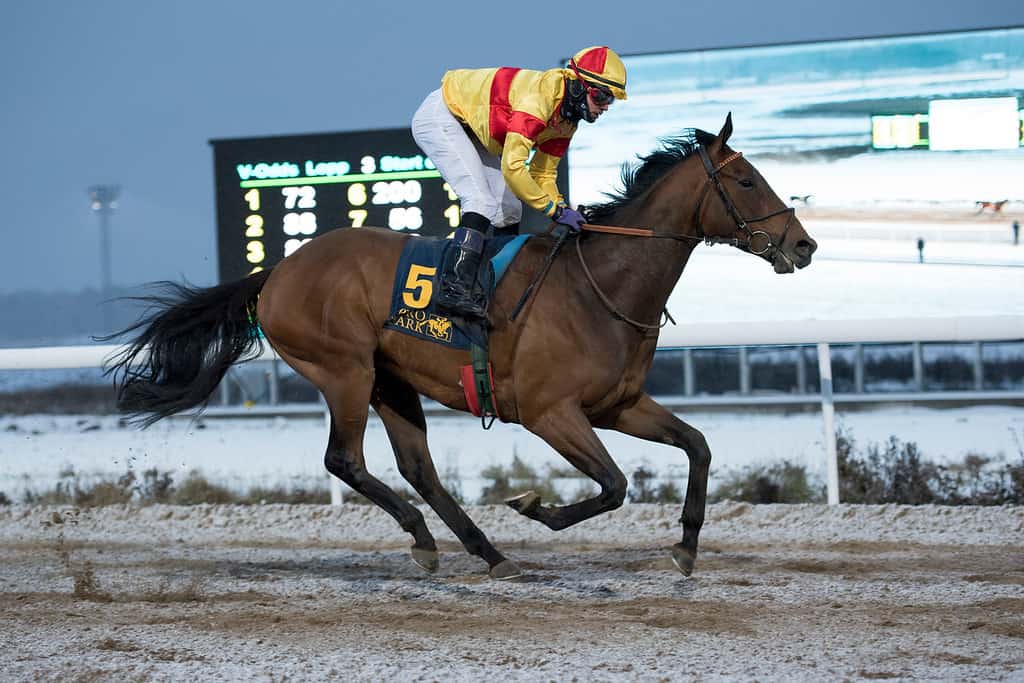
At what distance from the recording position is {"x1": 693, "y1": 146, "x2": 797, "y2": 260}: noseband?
4039 mm

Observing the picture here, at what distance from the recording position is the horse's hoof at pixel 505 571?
443 cm

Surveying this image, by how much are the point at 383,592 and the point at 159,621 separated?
2.86 feet

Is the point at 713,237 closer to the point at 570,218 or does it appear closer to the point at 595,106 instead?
the point at 570,218

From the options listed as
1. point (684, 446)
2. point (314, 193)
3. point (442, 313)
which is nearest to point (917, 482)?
point (684, 446)

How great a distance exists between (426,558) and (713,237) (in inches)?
64.8

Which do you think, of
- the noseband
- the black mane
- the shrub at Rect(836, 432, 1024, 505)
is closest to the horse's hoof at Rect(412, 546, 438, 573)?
the black mane

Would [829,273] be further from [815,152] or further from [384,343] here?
[384,343]

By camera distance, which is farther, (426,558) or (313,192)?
(313,192)

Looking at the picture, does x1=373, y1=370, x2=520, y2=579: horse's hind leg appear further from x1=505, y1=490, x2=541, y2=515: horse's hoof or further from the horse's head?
the horse's head

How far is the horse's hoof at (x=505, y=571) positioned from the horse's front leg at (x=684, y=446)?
635 mm

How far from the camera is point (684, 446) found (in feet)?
13.9

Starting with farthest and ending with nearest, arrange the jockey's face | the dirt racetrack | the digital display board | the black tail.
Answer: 1. the digital display board
2. the black tail
3. the jockey's face
4. the dirt racetrack

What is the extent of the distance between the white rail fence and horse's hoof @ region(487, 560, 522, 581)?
1884mm

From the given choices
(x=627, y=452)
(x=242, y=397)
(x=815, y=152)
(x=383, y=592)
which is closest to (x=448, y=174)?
(x=383, y=592)
